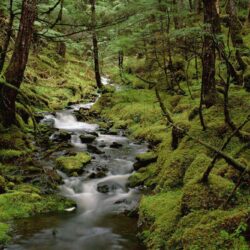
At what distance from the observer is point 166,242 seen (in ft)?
20.3

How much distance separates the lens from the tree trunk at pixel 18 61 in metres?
10.8

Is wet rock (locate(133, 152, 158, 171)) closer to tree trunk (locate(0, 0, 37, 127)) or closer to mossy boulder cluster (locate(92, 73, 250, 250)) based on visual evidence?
mossy boulder cluster (locate(92, 73, 250, 250))

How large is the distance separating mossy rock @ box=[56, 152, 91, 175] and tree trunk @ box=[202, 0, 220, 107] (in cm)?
394

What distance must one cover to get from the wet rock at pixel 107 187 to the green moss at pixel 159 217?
200 centimetres

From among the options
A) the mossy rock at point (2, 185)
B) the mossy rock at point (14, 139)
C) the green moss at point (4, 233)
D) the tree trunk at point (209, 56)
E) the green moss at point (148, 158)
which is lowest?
the green moss at point (4, 233)

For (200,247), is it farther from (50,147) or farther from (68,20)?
(68,20)

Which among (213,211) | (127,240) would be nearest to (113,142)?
(127,240)

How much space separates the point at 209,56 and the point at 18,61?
18.3 feet

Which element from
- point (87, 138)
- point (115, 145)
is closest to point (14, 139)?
point (87, 138)

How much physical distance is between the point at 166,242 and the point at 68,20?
16966 mm

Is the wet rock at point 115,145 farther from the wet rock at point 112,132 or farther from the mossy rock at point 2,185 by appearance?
the mossy rock at point 2,185

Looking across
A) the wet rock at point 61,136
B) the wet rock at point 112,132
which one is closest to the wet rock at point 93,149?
the wet rock at point 61,136

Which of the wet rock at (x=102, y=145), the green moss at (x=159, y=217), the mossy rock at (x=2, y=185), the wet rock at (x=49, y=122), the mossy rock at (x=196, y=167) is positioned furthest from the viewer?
the wet rock at (x=49, y=122)

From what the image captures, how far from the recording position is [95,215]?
848 cm
